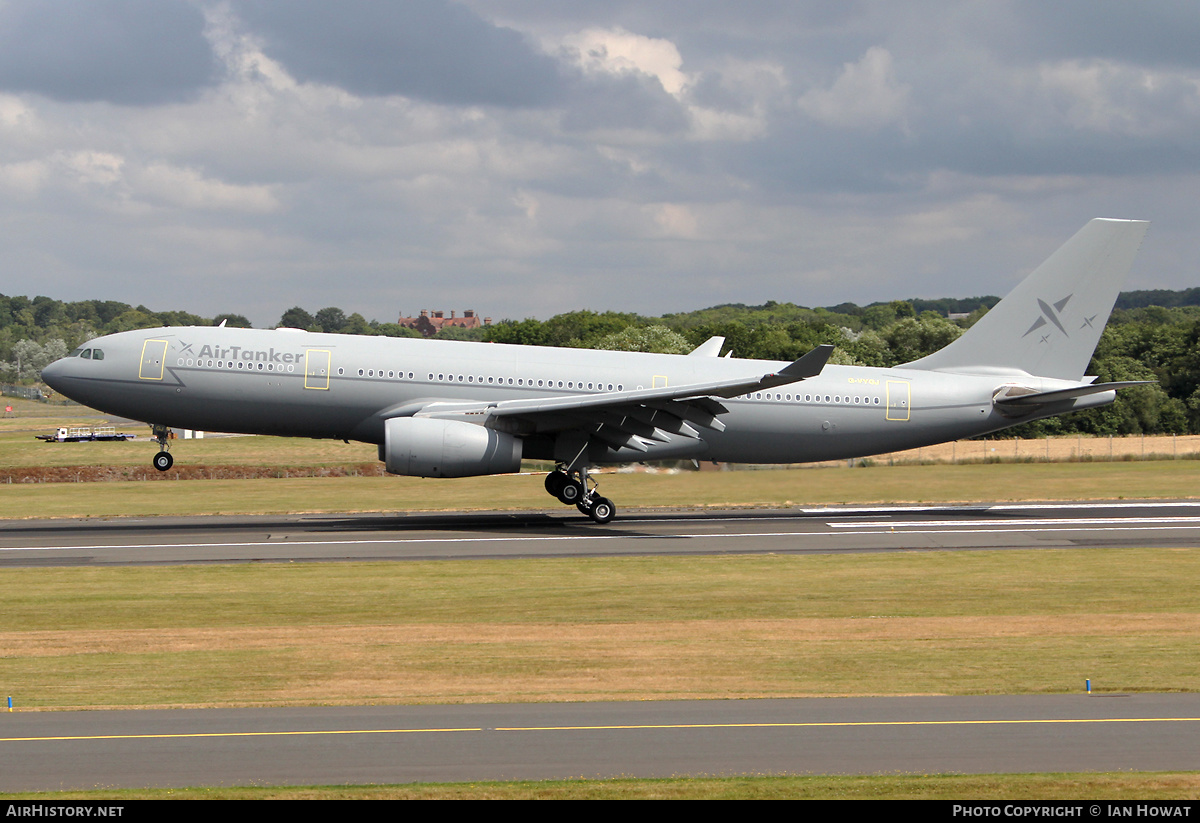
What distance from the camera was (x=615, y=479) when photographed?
133 feet

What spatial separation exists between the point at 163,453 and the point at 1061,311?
89.7 ft

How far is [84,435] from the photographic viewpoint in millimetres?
78688

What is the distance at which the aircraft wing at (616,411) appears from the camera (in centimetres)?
2953

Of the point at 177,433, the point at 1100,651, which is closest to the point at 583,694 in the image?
the point at 1100,651

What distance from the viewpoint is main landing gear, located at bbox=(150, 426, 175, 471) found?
2998 centimetres

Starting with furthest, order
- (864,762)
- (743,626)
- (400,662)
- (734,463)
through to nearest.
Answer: (734,463) < (743,626) < (400,662) < (864,762)

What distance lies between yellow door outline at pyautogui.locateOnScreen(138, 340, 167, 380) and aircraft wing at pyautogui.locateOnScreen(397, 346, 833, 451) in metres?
6.89

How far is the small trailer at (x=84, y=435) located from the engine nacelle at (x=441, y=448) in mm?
55201

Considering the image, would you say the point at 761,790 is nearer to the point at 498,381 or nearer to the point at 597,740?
the point at 597,740

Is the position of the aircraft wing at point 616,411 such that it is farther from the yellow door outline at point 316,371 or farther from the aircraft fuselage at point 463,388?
the yellow door outline at point 316,371

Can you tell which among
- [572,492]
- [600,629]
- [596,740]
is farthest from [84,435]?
[596,740]

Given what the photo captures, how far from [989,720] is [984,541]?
17031 millimetres

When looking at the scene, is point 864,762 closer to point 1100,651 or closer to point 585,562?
point 1100,651

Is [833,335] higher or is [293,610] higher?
[833,335]
